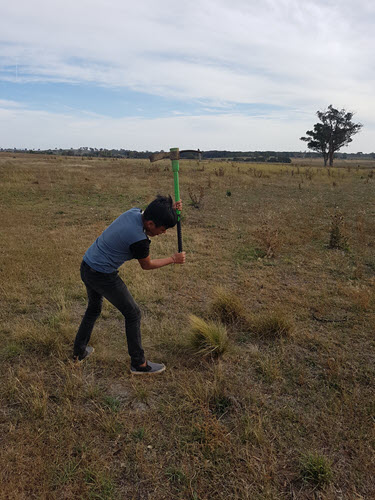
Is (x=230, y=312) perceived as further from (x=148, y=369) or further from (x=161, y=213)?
(x=161, y=213)

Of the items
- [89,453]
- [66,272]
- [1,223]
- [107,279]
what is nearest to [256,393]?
[89,453]

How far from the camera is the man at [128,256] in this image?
269 cm

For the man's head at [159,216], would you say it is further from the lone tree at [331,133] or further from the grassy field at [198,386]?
the lone tree at [331,133]

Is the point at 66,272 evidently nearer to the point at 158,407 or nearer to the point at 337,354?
the point at 158,407

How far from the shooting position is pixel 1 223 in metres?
9.45

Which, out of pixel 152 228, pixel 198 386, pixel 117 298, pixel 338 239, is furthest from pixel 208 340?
pixel 338 239

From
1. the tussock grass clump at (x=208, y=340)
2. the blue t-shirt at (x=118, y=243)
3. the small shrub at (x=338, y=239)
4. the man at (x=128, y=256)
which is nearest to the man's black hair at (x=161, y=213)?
the man at (x=128, y=256)

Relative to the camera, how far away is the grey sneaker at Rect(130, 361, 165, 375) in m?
3.15

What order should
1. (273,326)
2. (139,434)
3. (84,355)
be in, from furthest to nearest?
(273,326)
(84,355)
(139,434)

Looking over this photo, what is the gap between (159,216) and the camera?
8.66 feet

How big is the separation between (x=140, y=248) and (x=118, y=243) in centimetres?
21

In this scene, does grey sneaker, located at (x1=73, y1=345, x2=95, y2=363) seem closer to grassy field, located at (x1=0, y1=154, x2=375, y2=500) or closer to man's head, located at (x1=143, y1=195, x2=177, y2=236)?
grassy field, located at (x1=0, y1=154, x2=375, y2=500)

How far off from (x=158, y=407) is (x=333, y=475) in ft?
4.50

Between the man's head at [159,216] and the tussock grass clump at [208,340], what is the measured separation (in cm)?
134
